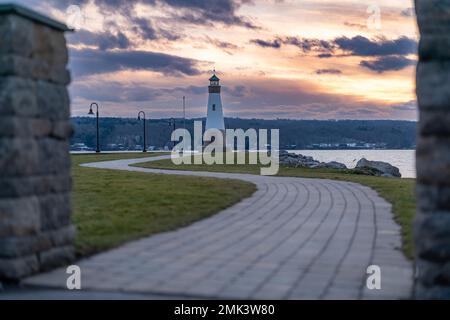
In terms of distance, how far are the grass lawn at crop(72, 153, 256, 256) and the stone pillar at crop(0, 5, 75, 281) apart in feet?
3.02

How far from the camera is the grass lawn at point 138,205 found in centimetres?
906

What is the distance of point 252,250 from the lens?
7.90 m

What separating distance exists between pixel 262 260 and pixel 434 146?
9.28ft

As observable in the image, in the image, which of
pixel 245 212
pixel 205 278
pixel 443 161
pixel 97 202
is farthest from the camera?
pixel 97 202

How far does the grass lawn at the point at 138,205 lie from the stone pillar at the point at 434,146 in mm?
4323

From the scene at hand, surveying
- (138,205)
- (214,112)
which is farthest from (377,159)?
(138,205)

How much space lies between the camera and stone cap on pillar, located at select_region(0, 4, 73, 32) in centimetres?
616

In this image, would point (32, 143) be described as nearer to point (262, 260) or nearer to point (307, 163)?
point (262, 260)

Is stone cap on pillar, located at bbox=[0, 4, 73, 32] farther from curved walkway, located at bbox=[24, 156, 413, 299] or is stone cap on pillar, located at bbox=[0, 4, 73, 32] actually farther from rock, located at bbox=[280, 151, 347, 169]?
rock, located at bbox=[280, 151, 347, 169]

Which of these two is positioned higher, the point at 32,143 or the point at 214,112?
the point at 214,112

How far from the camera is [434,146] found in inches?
204
